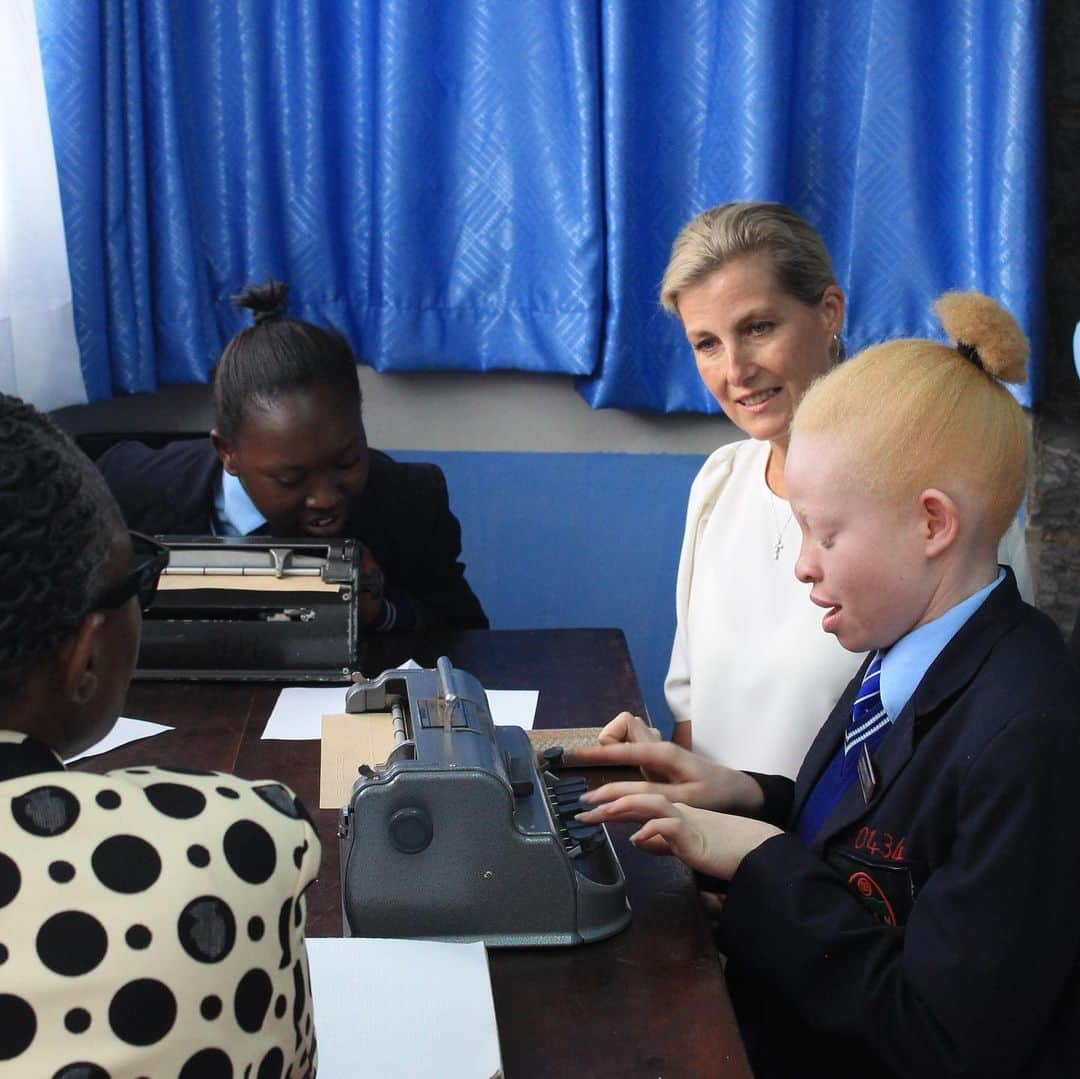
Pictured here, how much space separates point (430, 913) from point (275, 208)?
212 centimetres

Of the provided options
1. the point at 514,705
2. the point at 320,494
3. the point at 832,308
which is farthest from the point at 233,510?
the point at 832,308

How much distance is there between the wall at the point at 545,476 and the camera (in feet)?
10.6

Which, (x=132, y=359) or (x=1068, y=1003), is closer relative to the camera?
(x=1068, y=1003)

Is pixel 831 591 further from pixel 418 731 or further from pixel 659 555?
pixel 659 555

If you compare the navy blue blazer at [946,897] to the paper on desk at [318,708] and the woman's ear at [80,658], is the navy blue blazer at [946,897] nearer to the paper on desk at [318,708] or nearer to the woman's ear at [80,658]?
the paper on desk at [318,708]

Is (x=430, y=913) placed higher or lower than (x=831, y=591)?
lower

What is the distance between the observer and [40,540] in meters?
0.86

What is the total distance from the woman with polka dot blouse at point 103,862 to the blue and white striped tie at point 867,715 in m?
0.74

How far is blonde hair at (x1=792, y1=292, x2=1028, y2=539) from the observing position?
137cm

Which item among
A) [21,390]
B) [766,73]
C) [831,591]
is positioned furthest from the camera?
[766,73]

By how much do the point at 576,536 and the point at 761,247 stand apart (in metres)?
1.34

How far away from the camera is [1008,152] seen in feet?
9.32

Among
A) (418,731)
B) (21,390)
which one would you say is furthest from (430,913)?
(21,390)

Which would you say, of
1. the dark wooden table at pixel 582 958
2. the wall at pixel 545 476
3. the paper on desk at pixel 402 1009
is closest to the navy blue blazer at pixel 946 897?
the dark wooden table at pixel 582 958
